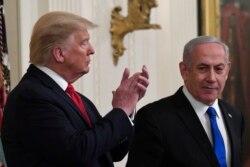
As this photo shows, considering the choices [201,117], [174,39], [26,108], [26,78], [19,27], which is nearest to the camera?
[26,108]

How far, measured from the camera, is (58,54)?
2.02 m

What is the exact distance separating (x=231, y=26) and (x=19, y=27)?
2137mm

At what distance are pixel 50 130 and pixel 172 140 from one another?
0.74 metres

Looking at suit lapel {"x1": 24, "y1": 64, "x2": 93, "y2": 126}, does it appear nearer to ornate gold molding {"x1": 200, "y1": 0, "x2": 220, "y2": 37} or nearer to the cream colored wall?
the cream colored wall

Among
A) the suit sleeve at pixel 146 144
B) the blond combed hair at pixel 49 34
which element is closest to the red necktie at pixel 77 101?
the blond combed hair at pixel 49 34

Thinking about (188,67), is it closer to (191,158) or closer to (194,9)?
(191,158)

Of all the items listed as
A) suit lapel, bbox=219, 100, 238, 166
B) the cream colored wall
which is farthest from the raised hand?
the cream colored wall

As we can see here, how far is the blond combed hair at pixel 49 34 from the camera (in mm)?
Answer: 2014

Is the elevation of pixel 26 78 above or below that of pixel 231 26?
below

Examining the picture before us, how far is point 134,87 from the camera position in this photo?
2.05 m

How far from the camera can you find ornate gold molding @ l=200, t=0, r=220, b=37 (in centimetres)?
449

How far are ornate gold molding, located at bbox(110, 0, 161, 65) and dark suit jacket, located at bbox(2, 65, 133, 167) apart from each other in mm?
1743

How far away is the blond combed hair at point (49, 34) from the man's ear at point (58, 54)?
0.6 inches

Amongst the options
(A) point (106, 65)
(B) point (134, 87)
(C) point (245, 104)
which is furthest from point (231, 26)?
(B) point (134, 87)
